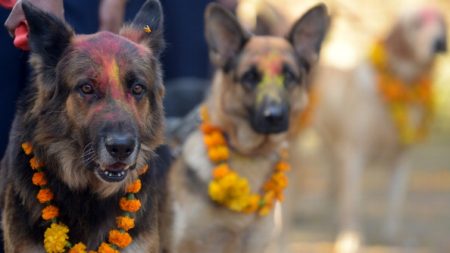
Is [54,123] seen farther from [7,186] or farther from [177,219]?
[177,219]

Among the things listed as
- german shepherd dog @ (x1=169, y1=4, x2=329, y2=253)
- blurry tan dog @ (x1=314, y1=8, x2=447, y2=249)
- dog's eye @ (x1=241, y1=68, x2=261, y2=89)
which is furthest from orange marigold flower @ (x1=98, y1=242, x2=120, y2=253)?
blurry tan dog @ (x1=314, y1=8, x2=447, y2=249)

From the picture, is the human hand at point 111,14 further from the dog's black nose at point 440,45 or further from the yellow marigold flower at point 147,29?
the dog's black nose at point 440,45

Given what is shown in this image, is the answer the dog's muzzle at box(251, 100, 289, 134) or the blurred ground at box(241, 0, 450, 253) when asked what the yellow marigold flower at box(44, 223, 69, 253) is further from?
the blurred ground at box(241, 0, 450, 253)

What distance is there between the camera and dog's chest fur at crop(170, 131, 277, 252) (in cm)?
527

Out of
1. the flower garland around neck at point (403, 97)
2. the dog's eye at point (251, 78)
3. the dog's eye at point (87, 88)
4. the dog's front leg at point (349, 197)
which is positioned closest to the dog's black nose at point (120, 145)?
the dog's eye at point (87, 88)

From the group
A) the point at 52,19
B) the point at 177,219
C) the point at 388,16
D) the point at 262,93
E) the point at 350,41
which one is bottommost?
the point at 388,16

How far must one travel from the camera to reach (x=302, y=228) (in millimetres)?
9234

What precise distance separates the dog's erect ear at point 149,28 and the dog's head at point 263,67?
4.64 feet

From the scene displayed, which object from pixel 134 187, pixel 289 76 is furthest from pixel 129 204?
pixel 289 76

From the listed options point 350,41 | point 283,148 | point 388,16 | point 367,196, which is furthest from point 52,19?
point 388,16

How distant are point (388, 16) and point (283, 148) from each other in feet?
36.9

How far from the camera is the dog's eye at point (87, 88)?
12.1 ft

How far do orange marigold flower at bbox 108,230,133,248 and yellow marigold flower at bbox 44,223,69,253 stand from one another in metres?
0.20

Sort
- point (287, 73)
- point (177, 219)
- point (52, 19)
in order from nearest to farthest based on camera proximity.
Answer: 1. point (52, 19)
2. point (177, 219)
3. point (287, 73)
